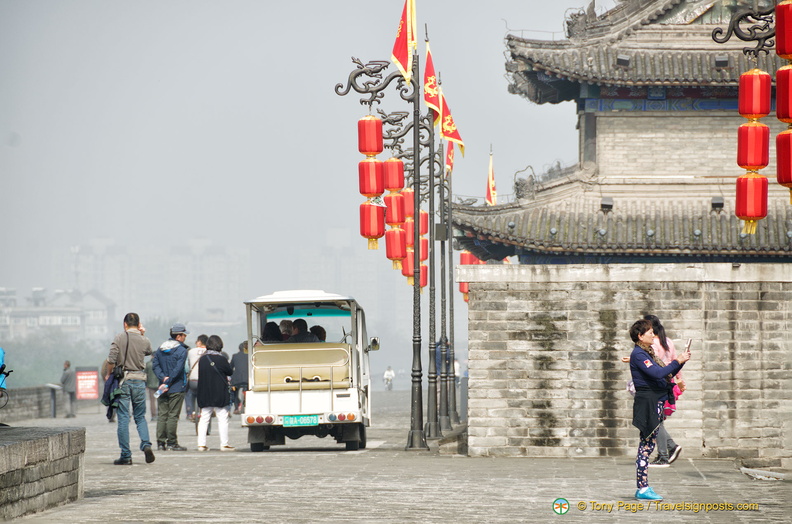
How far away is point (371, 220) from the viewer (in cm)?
2719

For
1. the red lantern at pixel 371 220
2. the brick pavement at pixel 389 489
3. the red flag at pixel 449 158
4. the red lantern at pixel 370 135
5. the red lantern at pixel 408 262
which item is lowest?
the brick pavement at pixel 389 489

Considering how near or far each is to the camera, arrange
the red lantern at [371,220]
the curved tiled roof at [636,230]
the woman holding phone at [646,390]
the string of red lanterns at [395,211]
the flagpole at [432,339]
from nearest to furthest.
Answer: the woman holding phone at [646,390], the flagpole at [432,339], the red lantern at [371,220], the string of red lanterns at [395,211], the curved tiled roof at [636,230]

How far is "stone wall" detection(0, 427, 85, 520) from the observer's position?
32.3 feet

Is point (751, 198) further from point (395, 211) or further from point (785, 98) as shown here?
point (395, 211)

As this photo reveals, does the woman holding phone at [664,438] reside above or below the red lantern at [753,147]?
below

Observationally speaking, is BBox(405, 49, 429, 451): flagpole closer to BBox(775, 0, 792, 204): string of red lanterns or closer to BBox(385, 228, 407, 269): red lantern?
BBox(775, 0, 792, 204): string of red lanterns

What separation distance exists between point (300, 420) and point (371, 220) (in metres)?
8.94

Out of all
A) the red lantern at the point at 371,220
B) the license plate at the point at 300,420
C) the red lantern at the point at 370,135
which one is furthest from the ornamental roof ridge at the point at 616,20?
the license plate at the point at 300,420

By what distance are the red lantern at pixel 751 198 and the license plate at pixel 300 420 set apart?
8.14 m

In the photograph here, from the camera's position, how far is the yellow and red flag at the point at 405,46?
22391 millimetres

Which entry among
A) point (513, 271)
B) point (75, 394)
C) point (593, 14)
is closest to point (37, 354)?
point (75, 394)

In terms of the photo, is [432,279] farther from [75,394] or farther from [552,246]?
[75,394]

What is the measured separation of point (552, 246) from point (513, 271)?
12.2 m

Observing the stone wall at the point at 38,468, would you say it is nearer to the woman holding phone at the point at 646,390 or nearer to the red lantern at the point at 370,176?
the woman holding phone at the point at 646,390
